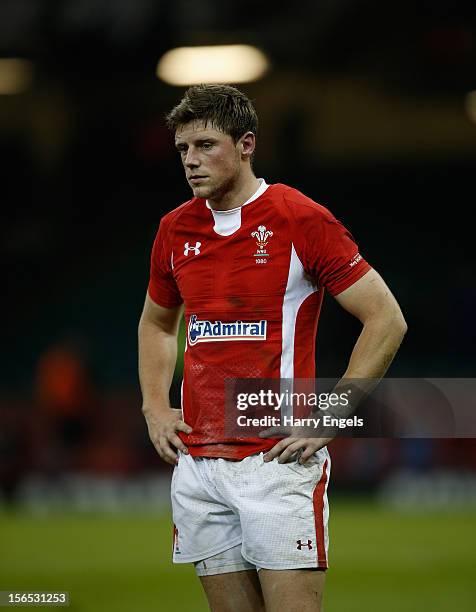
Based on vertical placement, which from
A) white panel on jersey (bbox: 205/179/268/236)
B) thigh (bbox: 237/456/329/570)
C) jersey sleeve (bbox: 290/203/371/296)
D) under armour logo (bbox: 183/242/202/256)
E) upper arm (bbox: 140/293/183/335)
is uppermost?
white panel on jersey (bbox: 205/179/268/236)

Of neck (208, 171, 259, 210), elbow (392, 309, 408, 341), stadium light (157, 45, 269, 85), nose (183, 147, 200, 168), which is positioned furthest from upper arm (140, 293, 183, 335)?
stadium light (157, 45, 269, 85)

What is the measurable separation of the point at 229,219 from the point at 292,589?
1202 mm

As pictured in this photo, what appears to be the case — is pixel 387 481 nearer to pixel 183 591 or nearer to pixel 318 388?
pixel 183 591

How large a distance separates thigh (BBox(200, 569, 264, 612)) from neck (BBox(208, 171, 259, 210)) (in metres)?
1.19

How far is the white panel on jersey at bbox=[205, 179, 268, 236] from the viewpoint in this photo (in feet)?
11.9

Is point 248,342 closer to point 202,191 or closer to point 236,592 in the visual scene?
point 202,191

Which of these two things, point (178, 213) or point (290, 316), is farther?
point (178, 213)

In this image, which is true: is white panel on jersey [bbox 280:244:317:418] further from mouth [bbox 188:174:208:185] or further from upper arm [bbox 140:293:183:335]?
upper arm [bbox 140:293:183:335]

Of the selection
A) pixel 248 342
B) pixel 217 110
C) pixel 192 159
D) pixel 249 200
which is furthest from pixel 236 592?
pixel 217 110

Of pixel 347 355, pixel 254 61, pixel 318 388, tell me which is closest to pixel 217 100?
pixel 318 388

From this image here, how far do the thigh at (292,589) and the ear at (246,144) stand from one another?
1.35 m

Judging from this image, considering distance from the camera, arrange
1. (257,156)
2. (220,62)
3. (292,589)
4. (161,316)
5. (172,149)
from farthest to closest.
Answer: (172,149) < (220,62) < (257,156) < (161,316) < (292,589)

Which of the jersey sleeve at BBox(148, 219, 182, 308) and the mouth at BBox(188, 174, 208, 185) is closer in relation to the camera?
the mouth at BBox(188, 174, 208, 185)

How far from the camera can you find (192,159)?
3533mm
